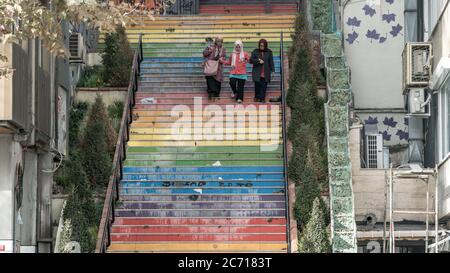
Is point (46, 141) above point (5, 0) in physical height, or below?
below

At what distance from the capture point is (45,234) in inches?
798

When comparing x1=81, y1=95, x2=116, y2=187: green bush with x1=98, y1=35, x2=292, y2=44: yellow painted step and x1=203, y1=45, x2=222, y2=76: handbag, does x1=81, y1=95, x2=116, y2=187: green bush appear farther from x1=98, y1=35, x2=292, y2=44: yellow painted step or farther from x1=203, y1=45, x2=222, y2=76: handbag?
x1=98, y1=35, x2=292, y2=44: yellow painted step

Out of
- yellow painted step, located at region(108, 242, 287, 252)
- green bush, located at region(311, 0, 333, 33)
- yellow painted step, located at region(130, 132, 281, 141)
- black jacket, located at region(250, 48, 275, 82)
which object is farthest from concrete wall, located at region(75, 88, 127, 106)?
green bush, located at region(311, 0, 333, 33)

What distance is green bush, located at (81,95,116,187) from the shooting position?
68.3 ft

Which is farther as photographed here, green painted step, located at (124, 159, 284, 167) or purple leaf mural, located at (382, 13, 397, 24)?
purple leaf mural, located at (382, 13, 397, 24)

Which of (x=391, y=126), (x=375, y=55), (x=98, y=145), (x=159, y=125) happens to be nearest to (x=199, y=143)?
(x=159, y=125)

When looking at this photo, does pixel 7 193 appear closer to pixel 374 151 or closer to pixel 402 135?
pixel 374 151

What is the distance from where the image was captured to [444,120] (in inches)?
846

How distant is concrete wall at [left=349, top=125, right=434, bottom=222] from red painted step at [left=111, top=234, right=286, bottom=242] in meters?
3.29
